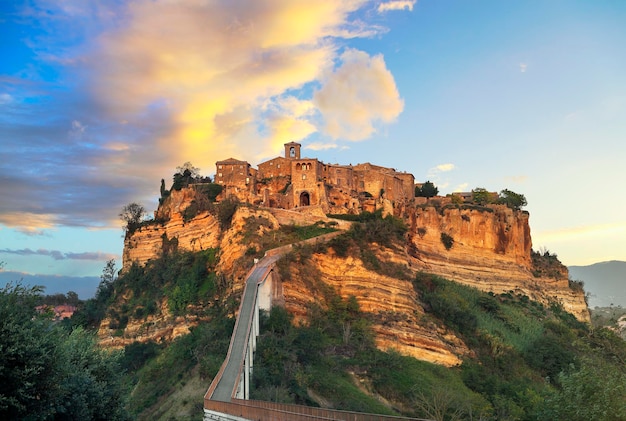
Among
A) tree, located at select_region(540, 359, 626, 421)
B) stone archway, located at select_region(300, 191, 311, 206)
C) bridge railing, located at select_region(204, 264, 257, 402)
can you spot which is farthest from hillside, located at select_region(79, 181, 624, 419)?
stone archway, located at select_region(300, 191, 311, 206)

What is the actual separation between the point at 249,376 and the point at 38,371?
49.9ft

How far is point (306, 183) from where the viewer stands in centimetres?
6034

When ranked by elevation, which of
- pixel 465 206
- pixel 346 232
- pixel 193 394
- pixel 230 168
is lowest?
pixel 193 394

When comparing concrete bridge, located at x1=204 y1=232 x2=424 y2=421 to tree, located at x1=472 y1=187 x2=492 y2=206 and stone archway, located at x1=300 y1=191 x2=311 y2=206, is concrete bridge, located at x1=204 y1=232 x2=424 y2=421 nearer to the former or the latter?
stone archway, located at x1=300 y1=191 x2=311 y2=206

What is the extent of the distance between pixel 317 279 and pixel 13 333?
84.6 ft

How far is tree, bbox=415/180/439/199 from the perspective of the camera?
72000mm

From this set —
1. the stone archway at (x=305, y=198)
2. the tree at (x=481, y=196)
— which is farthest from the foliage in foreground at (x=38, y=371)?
the tree at (x=481, y=196)

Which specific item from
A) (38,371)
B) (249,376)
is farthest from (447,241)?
(38,371)

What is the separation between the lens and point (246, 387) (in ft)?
94.6

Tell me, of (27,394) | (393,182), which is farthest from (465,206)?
(27,394)

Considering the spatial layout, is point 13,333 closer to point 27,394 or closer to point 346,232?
point 27,394

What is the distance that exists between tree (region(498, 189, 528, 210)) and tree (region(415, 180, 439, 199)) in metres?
8.14

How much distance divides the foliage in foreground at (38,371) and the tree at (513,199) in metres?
55.4

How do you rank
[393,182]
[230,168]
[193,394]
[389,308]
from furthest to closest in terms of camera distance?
[393,182]
[230,168]
[389,308]
[193,394]
